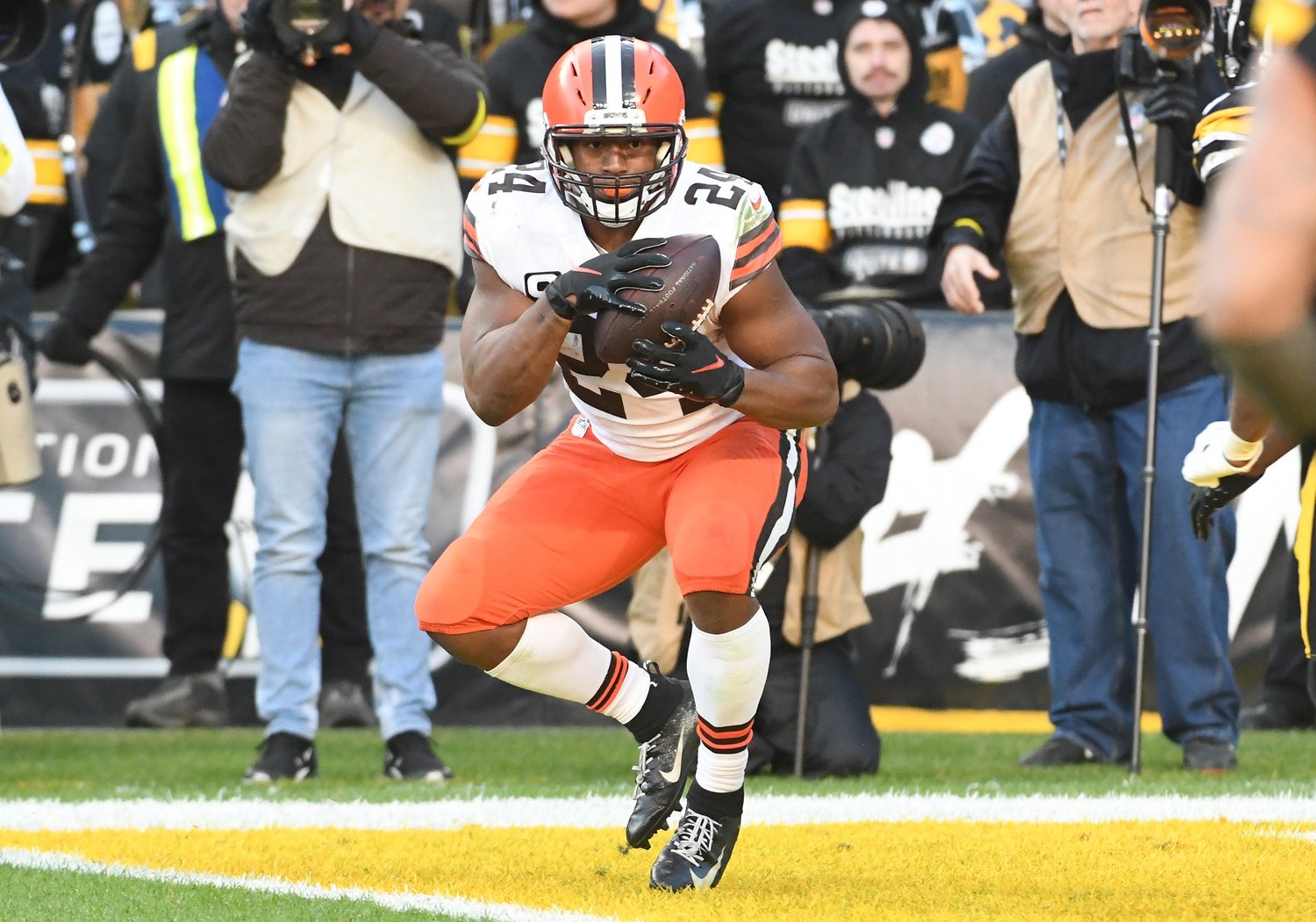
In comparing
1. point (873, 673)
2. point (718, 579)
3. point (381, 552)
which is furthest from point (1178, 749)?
point (718, 579)

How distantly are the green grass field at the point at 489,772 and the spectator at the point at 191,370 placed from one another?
0.24 m

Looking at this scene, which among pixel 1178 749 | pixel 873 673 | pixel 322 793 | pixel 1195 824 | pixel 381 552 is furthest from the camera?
pixel 873 673

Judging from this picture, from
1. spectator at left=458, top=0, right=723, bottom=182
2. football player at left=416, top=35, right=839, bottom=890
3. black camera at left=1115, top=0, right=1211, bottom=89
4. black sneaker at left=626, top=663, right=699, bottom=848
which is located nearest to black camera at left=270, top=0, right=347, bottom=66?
football player at left=416, top=35, right=839, bottom=890

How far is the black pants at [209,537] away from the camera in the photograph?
684 centimetres

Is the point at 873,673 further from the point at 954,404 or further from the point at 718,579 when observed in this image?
the point at 718,579

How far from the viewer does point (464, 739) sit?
7082 millimetres

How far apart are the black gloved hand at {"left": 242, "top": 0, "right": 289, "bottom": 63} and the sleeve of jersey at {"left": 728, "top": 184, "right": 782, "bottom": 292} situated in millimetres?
1958

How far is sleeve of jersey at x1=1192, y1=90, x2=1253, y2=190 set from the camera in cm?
502

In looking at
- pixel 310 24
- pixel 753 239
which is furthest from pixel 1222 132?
pixel 310 24

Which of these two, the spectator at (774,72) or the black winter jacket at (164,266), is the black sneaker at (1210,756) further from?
the black winter jacket at (164,266)

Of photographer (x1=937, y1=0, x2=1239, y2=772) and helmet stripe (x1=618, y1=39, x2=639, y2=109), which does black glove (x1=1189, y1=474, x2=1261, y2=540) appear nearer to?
helmet stripe (x1=618, y1=39, x2=639, y2=109)

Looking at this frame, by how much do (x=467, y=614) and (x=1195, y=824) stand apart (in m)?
1.81

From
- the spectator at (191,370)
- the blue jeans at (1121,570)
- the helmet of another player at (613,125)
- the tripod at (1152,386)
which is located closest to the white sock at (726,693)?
the helmet of another player at (613,125)

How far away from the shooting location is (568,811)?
5039 millimetres
